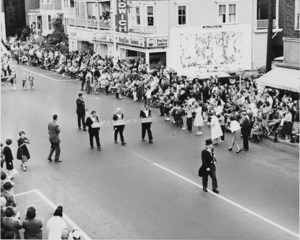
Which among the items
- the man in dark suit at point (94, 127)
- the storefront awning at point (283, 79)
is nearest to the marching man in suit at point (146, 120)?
the man in dark suit at point (94, 127)

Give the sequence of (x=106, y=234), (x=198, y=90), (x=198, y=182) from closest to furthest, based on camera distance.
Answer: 1. (x=106, y=234)
2. (x=198, y=182)
3. (x=198, y=90)

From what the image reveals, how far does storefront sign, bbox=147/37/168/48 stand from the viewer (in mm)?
38531

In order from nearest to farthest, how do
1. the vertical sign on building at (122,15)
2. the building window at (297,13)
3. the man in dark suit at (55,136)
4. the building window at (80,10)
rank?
the man in dark suit at (55,136) < the building window at (297,13) < the vertical sign on building at (122,15) < the building window at (80,10)

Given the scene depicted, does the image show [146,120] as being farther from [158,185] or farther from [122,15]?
[122,15]

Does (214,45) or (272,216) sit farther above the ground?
(214,45)

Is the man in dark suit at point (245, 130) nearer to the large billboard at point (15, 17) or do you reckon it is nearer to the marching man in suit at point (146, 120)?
the marching man in suit at point (146, 120)

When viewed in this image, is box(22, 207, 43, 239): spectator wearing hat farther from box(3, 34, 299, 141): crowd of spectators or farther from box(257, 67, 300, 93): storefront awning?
box(257, 67, 300, 93): storefront awning

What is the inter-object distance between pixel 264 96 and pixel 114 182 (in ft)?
34.6

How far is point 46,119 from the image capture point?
85.3 feet

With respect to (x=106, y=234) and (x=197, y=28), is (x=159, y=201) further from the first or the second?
(x=197, y=28)

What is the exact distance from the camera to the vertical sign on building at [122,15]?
129ft

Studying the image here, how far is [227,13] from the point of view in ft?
133

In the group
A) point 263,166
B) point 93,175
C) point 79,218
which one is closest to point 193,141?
point 263,166

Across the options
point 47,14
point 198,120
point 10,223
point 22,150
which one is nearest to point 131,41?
point 198,120
